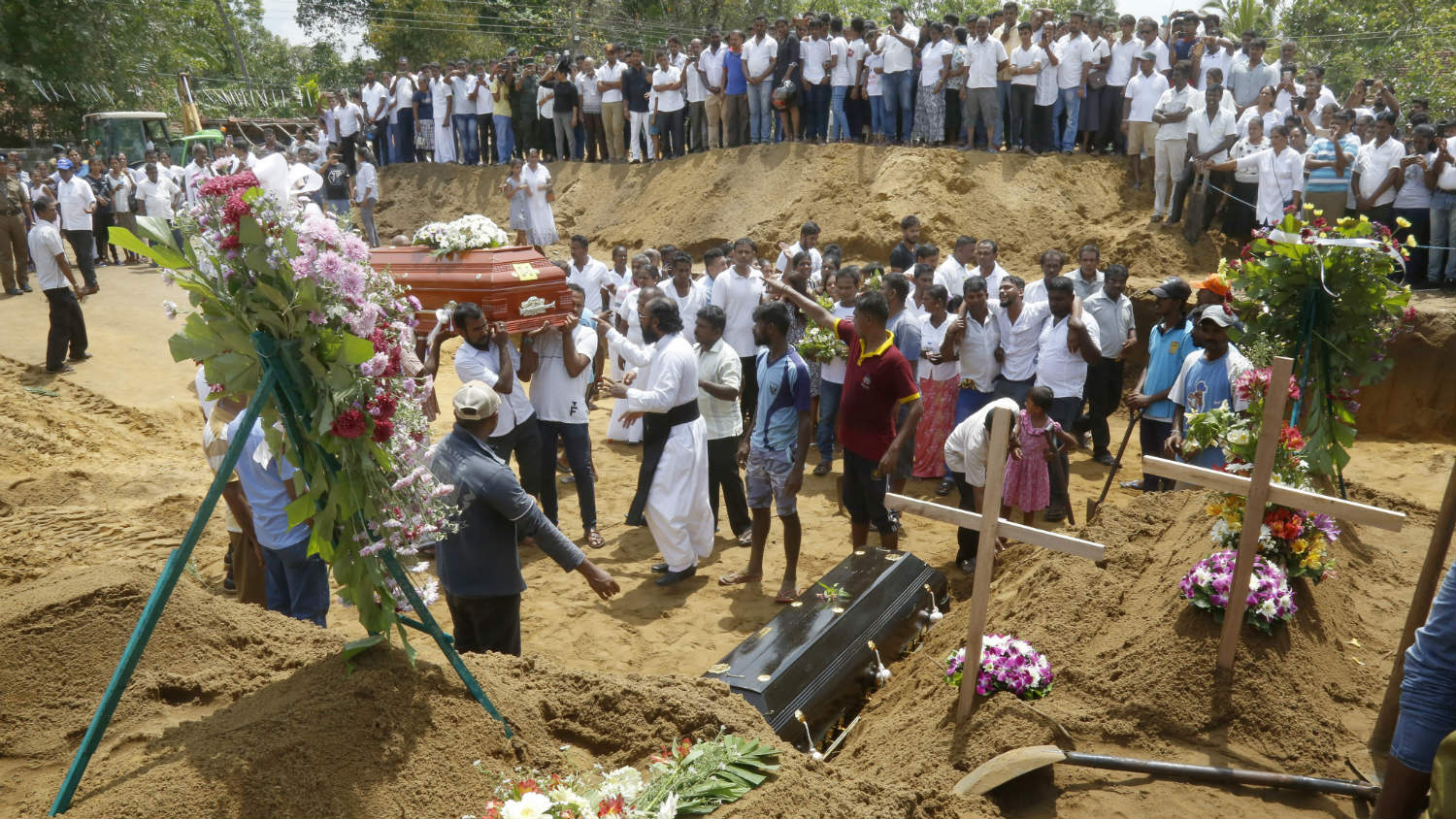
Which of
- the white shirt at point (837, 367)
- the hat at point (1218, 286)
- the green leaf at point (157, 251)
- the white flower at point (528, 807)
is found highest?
the green leaf at point (157, 251)

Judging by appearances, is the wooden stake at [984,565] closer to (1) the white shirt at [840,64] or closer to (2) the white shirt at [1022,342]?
(2) the white shirt at [1022,342]

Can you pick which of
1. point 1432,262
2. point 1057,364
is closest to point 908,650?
point 1057,364

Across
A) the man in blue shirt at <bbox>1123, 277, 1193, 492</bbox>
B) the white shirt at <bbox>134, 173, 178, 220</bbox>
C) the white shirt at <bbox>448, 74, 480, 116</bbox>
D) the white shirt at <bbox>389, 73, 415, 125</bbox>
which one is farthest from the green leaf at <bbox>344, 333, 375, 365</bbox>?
the white shirt at <bbox>389, 73, 415, 125</bbox>

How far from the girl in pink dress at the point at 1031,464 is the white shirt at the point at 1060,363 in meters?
1.79

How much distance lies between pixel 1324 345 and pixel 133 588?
6425 mm

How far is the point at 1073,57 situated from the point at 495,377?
970 centimetres

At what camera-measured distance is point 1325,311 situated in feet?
19.2

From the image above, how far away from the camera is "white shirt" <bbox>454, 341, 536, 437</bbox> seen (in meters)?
6.91

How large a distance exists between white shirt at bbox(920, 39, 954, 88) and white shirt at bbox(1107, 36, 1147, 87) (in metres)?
2.10

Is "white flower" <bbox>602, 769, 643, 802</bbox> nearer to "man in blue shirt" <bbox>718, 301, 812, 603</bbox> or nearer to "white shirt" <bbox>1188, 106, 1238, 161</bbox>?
"man in blue shirt" <bbox>718, 301, 812, 603</bbox>

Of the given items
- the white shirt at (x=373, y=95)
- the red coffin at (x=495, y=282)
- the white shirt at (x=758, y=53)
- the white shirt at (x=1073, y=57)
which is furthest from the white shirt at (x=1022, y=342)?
the white shirt at (x=373, y=95)

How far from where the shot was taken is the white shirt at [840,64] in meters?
14.3

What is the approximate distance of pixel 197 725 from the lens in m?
3.46

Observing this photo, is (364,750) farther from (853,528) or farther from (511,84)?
(511,84)
